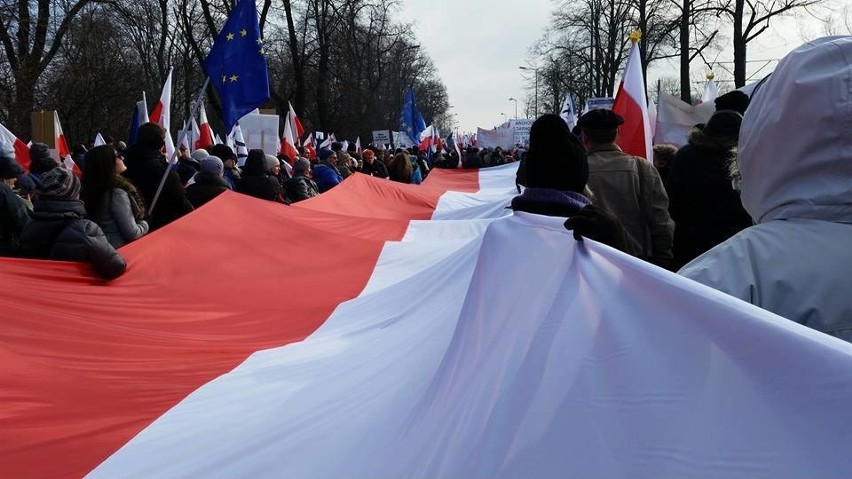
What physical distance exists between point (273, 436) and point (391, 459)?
70 centimetres

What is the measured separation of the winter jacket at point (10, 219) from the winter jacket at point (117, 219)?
124 centimetres

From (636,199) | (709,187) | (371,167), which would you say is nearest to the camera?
(636,199)

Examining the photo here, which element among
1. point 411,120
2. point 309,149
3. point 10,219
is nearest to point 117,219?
point 10,219

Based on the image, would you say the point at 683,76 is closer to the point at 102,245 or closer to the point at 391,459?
the point at 102,245

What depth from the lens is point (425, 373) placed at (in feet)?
8.38

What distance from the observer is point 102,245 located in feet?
15.8

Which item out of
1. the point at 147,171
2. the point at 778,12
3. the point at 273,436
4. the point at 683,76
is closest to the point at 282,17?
the point at 683,76

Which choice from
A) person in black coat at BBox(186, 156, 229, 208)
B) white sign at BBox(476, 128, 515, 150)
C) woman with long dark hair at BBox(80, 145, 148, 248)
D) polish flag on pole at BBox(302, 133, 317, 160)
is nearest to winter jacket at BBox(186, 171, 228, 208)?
person in black coat at BBox(186, 156, 229, 208)

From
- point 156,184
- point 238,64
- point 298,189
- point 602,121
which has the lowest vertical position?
point 298,189

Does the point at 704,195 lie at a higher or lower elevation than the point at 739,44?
lower

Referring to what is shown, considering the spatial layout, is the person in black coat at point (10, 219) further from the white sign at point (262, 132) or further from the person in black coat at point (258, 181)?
the white sign at point (262, 132)

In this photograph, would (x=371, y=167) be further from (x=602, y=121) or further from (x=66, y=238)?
(x=602, y=121)

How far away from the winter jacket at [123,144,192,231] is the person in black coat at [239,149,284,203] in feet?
5.40

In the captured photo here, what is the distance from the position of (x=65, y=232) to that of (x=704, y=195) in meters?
4.08
